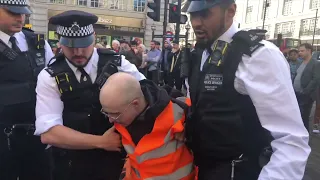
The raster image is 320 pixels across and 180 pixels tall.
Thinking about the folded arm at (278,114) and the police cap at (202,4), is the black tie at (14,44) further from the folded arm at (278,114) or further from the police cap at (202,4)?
the folded arm at (278,114)

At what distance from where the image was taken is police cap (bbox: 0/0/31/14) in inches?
104

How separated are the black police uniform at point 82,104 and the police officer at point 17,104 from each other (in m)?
0.53

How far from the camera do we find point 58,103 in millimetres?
2141

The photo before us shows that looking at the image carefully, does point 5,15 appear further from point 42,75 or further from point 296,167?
point 296,167

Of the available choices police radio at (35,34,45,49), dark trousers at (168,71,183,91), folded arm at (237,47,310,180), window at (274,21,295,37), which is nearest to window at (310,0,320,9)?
window at (274,21,295,37)

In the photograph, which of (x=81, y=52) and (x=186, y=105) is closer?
(x=186, y=105)

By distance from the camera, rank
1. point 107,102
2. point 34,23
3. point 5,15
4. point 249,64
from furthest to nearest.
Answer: point 34,23, point 5,15, point 107,102, point 249,64

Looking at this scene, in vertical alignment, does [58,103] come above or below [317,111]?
above

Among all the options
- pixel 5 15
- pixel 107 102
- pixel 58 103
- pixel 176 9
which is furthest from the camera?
pixel 176 9

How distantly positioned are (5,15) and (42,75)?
89 centimetres

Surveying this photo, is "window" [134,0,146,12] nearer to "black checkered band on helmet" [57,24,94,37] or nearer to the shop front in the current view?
the shop front

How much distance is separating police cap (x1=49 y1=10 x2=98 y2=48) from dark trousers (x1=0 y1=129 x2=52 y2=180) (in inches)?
41.1

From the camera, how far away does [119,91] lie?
5.36ft

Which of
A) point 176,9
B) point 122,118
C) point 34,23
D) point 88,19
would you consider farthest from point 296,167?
point 34,23
